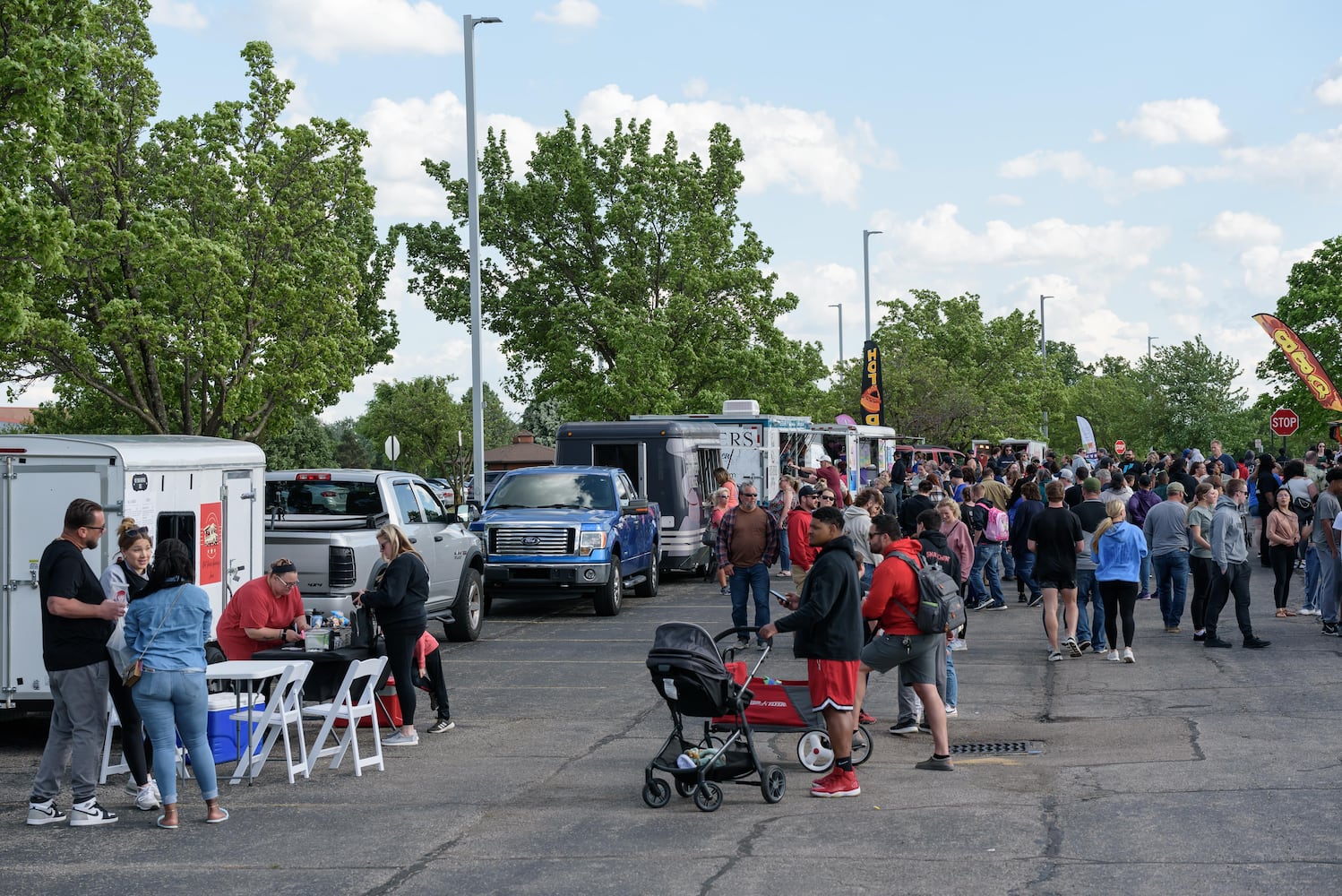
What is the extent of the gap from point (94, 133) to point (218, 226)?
11.3 feet

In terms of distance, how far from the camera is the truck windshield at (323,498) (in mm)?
15023

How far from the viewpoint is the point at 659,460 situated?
23.4 metres

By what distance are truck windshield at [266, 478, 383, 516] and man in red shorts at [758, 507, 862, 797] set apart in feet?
25.1

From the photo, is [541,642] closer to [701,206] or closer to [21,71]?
[21,71]

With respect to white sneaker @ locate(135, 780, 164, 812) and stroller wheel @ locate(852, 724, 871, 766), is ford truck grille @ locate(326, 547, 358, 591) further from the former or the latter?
stroller wheel @ locate(852, 724, 871, 766)

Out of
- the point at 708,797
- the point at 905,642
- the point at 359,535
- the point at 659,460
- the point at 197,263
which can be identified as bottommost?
the point at 708,797

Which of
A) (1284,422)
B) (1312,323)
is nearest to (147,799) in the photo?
(1284,422)

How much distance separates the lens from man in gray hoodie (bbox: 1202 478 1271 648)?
47.8ft

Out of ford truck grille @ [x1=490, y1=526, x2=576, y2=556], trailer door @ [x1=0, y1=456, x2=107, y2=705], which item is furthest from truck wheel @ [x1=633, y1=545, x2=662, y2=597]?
trailer door @ [x1=0, y1=456, x2=107, y2=705]

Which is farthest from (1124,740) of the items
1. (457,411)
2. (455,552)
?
(457,411)

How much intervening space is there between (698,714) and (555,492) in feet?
39.2

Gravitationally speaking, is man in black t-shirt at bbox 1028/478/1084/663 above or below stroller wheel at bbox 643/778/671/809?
above

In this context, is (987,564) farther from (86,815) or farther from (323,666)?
(86,815)

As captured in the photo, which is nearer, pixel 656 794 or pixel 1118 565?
pixel 656 794
